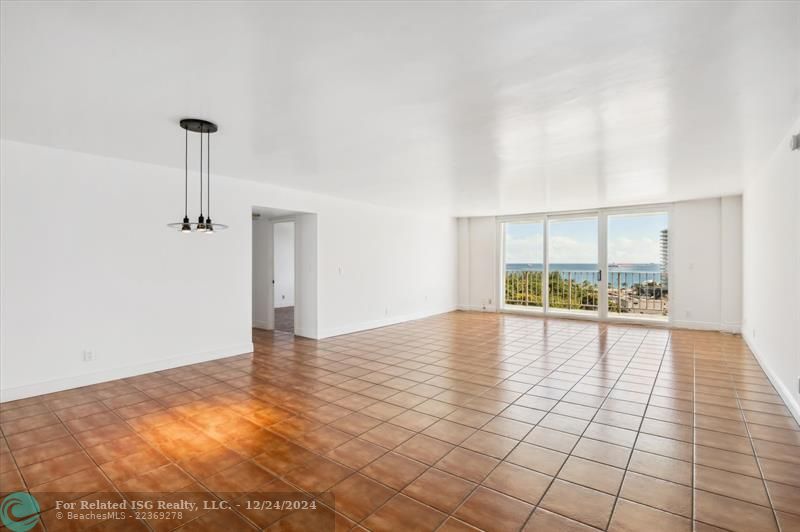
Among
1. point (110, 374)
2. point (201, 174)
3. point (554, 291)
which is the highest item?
point (201, 174)

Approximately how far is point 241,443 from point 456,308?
7.99m

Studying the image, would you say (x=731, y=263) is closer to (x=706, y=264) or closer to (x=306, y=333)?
(x=706, y=264)

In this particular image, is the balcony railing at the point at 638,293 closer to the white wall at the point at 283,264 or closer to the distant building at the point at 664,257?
the distant building at the point at 664,257

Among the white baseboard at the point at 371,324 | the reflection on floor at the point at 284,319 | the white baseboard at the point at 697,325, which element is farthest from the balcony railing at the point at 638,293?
the reflection on floor at the point at 284,319

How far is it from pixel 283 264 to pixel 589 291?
8.13 m

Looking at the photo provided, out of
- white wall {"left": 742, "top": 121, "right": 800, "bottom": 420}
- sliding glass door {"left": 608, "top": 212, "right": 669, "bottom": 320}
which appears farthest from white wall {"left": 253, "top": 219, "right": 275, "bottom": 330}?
white wall {"left": 742, "top": 121, "right": 800, "bottom": 420}

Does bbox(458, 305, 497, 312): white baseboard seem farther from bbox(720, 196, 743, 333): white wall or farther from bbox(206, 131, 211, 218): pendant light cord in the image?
bbox(206, 131, 211, 218): pendant light cord

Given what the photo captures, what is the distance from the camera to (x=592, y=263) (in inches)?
333

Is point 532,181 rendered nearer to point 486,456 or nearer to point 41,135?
point 486,456

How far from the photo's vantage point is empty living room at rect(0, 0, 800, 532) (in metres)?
1.96

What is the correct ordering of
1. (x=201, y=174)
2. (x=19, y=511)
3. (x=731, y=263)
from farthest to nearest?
(x=731, y=263) < (x=201, y=174) < (x=19, y=511)

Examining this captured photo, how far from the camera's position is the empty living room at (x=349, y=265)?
77.2 inches

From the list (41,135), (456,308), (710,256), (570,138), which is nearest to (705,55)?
(570,138)

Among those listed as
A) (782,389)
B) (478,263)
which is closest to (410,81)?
(782,389)
